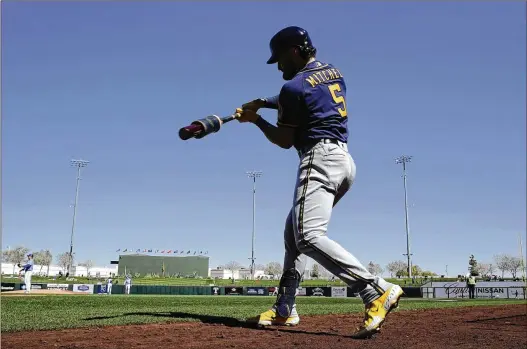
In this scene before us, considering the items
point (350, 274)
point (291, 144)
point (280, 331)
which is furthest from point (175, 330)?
point (291, 144)

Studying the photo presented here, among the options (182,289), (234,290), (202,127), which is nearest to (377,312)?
(202,127)

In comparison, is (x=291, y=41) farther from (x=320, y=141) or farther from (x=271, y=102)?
(x=320, y=141)

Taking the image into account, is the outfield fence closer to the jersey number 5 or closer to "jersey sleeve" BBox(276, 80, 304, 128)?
the jersey number 5

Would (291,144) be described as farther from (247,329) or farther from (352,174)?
(247,329)

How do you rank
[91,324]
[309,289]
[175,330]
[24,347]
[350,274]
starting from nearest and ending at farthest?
[24,347], [350,274], [175,330], [91,324], [309,289]

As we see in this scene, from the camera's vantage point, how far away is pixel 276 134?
427 centimetres

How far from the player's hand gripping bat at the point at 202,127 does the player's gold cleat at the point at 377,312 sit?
6.31 feet

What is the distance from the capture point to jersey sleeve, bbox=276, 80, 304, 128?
3.88 m

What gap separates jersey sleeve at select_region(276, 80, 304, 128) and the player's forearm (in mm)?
183

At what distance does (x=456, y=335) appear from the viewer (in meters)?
4.00

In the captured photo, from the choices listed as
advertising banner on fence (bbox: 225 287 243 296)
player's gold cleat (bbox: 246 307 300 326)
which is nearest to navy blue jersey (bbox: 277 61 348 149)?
player's gold cleat (bbox: 246 307 300 326)

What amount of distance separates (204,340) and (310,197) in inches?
54.0

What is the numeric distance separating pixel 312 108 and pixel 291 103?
0.19 m

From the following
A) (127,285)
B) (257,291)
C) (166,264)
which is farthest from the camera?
(166,264)
